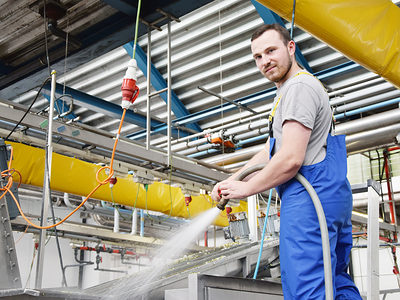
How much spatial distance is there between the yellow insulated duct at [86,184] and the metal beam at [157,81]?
6.51ft

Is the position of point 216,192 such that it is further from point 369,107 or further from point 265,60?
point 369,107

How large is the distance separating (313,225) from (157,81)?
5.69m

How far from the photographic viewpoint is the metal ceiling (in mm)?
5297

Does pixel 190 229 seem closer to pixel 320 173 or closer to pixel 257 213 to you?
pixel 320 173

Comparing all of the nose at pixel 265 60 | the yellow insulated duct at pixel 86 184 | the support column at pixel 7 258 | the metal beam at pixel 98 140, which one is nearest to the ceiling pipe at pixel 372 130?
the yellow insulated duct at pixel 86 184

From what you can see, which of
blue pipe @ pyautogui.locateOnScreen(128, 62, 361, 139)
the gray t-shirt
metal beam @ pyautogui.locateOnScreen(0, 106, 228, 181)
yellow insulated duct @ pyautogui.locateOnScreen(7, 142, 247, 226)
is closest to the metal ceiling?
blue pipe @ pyautogui.locateOnScreen(128, 62, 361, 139)

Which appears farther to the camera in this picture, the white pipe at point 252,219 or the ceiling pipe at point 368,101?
the ceiling pipe at point 368,101

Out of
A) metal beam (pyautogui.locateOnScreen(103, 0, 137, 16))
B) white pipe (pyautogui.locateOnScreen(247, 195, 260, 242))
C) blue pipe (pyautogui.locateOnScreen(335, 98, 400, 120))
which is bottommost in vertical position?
white pipe (pyautogui.locateOnScreen(247, 195, 260, 242))

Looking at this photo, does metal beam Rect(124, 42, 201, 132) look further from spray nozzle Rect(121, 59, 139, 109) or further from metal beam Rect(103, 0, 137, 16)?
spray nozzle Rect(121, 59, 139, 109)

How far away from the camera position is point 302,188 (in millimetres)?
1401

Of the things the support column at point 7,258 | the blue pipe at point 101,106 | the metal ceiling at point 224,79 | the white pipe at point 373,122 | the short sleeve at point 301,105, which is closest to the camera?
the short sleeve at point 301,105

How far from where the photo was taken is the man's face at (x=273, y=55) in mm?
1600

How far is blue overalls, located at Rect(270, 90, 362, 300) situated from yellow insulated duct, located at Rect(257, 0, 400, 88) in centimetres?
89

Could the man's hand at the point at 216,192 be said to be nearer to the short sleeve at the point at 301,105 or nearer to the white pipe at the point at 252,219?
the short sleeve at the point at 301,105
